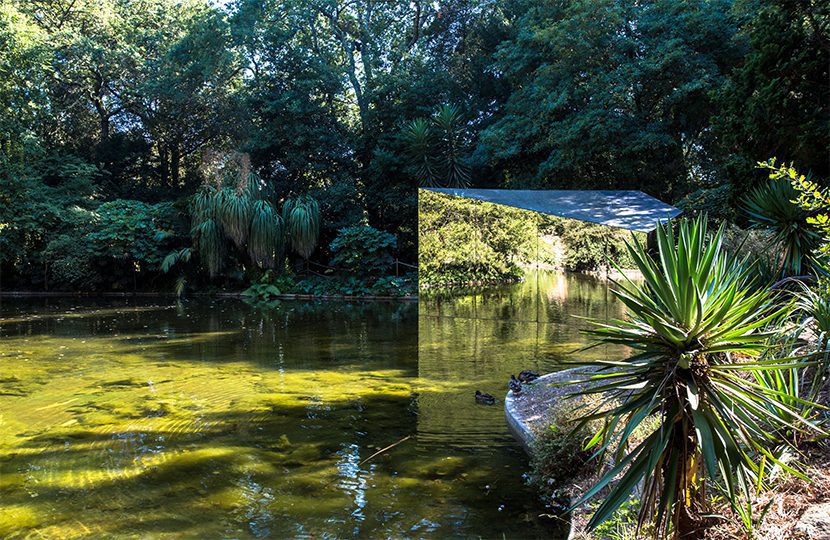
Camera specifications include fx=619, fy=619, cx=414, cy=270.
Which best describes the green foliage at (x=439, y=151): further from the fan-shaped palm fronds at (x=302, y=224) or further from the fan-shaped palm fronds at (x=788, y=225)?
the fan-shaped palm fronds at (x=788, y=225)

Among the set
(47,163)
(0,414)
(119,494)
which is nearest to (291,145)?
(47,163)

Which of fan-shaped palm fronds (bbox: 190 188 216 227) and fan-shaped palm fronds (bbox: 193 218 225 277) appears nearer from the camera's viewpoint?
fan-shaped palm fronds (bbox: 193 218 225 277)

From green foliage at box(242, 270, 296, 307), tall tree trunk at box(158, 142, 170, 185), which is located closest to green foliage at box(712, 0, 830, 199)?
green foliage at box(242, 270, 296, 307)

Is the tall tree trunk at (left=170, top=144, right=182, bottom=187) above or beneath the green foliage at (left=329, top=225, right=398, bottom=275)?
above

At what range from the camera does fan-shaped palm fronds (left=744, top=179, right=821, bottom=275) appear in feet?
19.2

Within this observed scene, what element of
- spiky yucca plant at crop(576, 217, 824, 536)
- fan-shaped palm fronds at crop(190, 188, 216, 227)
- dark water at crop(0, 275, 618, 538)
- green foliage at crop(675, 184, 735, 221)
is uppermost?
fan-shaped palm fronds at crop(190, 188, 216, 227)

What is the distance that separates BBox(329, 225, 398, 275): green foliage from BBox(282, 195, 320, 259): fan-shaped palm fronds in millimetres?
668

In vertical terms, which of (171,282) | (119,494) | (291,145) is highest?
(291,145)

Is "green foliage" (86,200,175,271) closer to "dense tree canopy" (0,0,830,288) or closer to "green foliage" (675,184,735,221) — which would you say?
"dense tree canopy" (0,0,830,288)

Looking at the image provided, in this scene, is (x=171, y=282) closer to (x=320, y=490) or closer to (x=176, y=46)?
(x=176, y=46)

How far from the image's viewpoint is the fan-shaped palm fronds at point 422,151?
16.9 metres

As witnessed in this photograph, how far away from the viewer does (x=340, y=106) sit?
70.7ft

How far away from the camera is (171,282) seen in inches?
721

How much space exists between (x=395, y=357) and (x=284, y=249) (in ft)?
31.4
